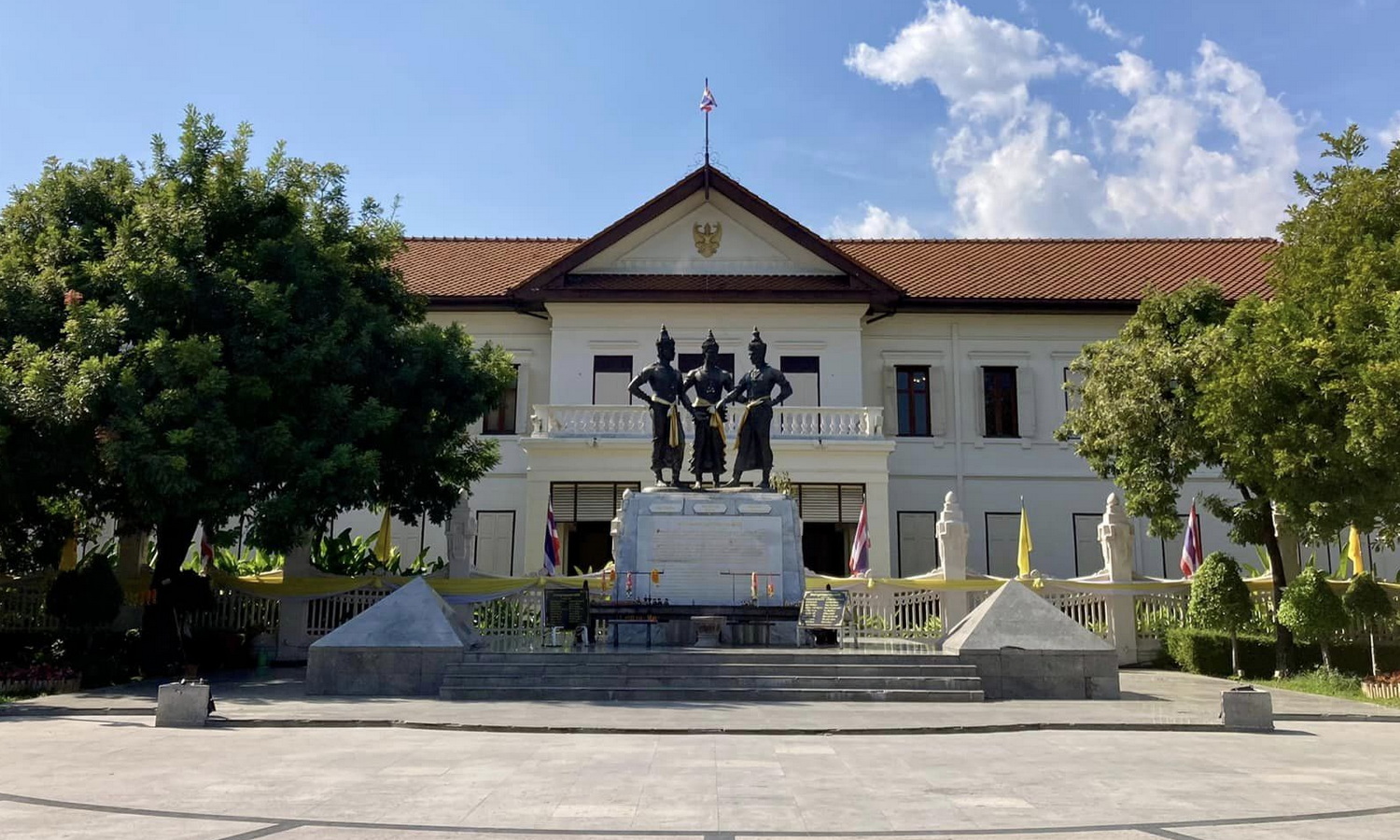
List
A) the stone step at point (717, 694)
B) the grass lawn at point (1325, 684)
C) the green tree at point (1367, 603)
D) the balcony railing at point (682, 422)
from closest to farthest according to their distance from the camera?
the stone step at point (717, 694), the grass lawn at point (1325, 684), the green tree at point (1367, 603), the balcony railing at point (682, 422)

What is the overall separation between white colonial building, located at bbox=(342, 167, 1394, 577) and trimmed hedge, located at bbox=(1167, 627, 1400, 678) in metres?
8.88

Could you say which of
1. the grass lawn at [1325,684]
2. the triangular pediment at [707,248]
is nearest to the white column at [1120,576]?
the grass lawn at [1325,684]

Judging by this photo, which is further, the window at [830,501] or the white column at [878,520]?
the window at [830,501]

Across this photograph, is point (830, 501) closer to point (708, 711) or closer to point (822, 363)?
point (822, 363)

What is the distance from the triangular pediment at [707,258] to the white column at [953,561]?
9.38 meters

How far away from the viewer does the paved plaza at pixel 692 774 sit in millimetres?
6188

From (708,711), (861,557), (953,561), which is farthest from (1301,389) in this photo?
(708,711)

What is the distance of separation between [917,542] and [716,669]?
16.0 m

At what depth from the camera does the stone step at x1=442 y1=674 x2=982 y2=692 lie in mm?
12953

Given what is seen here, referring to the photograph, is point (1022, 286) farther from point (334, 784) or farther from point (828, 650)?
point (334, 784)

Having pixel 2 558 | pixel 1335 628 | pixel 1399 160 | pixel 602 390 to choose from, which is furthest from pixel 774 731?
pixel 602 390

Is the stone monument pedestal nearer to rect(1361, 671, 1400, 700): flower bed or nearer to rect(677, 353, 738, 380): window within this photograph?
rect(1361, 671, 1400, 700): flower bed

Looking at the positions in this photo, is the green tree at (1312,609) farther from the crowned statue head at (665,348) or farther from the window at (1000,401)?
the window at (1000,401)

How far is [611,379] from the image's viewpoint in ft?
93.7
